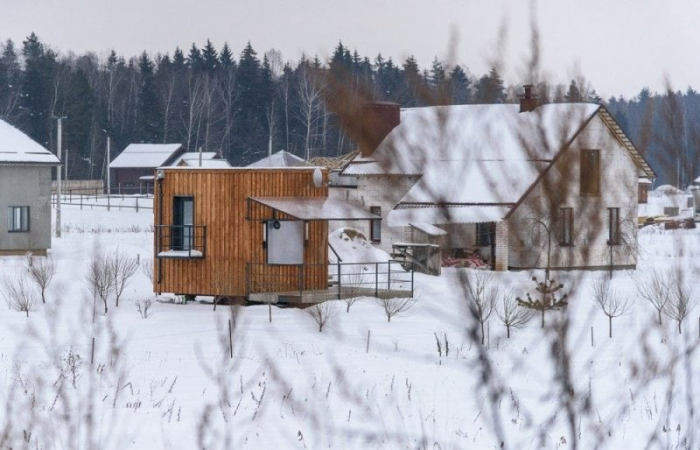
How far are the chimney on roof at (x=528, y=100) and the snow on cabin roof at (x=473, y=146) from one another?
4cm

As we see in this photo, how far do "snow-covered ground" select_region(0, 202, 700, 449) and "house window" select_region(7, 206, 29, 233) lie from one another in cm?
1230

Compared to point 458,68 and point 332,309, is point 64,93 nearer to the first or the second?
point 332,309

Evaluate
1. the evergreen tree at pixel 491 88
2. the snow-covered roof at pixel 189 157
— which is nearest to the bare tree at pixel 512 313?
the evergreen tree at pixel 491 88

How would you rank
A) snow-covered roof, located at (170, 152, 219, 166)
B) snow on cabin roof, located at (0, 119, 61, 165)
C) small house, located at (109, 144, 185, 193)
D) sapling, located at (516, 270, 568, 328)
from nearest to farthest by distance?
sapling, located at (516, 270, 568, 328) → snow on cabin roof, located at (0, 119, 61, 165) → snow-covered roof, located at (170, 152, 219, 166) → small house, located at (109, 144, 185, 193)

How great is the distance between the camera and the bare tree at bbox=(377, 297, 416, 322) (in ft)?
80.0

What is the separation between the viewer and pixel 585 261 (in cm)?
414

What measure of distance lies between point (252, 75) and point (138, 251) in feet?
148

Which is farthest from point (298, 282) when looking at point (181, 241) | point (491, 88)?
point (491, 88)

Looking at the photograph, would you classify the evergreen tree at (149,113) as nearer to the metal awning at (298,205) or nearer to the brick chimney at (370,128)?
the metal awning at (298,205)

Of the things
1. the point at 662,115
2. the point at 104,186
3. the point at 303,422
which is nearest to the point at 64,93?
the point at 104,186

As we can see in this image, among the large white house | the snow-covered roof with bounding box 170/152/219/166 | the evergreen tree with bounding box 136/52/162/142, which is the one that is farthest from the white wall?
the evergreen tree with bounding box 136/52/162/142

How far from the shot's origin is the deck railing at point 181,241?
87.4 feet

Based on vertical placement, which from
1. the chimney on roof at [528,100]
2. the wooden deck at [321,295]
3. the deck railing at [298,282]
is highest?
the chimney on roof at [528,100]

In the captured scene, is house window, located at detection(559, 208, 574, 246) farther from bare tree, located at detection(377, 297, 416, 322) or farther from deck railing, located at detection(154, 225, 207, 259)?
deck railing, located at detection(154, 225, 207, 259)
